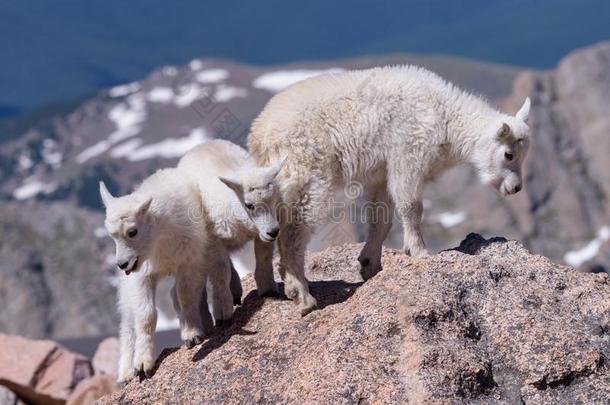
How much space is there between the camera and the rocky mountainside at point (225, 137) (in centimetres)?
4759

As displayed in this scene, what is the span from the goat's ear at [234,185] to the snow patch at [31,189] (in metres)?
103

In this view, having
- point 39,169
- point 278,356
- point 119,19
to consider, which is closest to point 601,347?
point 278,356

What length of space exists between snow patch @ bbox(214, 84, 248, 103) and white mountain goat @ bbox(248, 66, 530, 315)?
10392 cm

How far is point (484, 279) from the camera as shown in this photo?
873cm

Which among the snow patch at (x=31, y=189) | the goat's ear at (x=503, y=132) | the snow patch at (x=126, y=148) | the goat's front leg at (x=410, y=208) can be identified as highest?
the goat's ear at (x=503, y=132)

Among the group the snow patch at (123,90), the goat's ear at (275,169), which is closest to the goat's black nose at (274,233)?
the goat's ear at (275,169)

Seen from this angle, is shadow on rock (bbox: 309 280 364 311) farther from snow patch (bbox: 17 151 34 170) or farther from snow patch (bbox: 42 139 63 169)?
snow patch (bbox: 17 151 34 170)

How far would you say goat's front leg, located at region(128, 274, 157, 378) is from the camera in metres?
9.30

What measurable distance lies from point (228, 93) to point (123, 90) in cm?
2789

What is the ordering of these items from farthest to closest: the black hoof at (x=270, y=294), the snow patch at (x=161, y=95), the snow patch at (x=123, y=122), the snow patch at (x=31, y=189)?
the snow patch at (x=161, y=95)
the snow patch at (x=123, y=122)
the snow patch at (x=31, y=189)
the black hoof at (x=270, y=294)

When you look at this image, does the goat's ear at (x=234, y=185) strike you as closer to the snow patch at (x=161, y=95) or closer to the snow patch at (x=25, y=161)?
the snow patch at (x=161, y=95)

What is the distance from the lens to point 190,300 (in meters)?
9.52

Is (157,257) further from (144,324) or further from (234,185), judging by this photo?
(234,185)

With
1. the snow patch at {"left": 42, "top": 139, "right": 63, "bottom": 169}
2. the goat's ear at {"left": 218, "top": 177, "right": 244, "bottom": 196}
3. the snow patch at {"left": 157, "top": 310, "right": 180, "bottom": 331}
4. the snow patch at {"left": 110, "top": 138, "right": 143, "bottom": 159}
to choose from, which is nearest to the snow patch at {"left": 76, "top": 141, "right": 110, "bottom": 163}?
the snow patch at {"left": 110, "top": 138, "right": 143, "bottom": 159}
